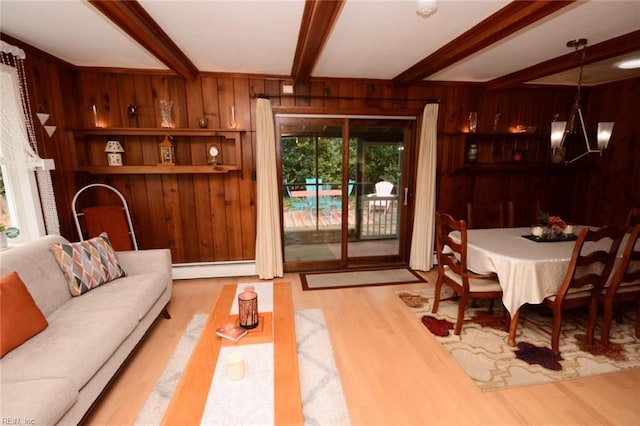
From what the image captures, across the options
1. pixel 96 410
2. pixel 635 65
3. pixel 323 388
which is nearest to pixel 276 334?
pixel 323 388

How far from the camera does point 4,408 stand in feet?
4.06

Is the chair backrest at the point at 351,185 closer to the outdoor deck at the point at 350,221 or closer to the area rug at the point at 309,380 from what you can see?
the outdoor deck at the point at 350,221

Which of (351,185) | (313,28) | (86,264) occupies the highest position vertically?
(313,28)

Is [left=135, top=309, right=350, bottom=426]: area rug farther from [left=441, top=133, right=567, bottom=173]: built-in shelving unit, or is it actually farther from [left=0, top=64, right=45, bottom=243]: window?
[left=441, top=133, right=567, bottom=173]: built-in shelving unit

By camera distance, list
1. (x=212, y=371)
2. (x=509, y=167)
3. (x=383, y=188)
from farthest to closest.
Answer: (x=383, y=188) → (x=509, y=167) → (x=212, y=371)

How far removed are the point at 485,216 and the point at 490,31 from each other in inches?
76.1

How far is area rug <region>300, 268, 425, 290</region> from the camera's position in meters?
3.64

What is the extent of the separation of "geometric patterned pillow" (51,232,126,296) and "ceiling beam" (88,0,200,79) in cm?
169

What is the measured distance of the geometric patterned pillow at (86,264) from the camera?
2223mm

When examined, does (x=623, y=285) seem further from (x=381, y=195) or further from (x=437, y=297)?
(x=381, y=195)

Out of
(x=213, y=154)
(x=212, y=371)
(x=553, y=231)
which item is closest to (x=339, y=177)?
(x=213, y=154)

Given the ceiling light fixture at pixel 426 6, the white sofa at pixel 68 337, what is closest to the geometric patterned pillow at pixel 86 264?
the white sofa at pixel 68 337

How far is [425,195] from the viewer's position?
393 cm

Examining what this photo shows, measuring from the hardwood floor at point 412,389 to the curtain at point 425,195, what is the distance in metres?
1.48
